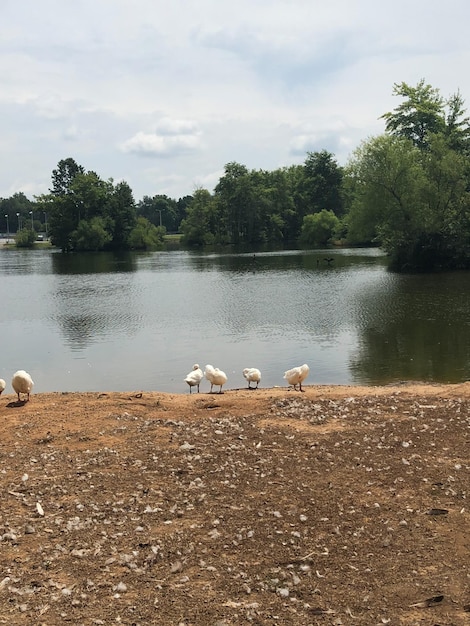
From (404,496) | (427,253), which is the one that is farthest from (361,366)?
(427,253)

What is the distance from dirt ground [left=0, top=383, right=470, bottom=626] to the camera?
254 inches

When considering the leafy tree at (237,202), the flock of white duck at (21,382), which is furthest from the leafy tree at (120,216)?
the flock of white duck at (21,382)

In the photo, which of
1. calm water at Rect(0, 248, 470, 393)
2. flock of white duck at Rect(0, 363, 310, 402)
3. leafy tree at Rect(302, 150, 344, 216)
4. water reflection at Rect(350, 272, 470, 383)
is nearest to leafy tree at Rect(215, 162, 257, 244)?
leafy tree at Rect(302, 150, 344, 216)

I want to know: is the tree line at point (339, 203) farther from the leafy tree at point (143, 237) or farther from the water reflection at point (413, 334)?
the water reflection at point (413, 334)

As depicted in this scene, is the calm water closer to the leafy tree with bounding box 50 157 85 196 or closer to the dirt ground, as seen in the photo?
the dirt ground

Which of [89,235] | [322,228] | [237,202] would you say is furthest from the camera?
[237,202]

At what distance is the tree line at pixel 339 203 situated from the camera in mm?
63938

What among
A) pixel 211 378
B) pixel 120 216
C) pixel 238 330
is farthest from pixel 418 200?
pixel 120 216

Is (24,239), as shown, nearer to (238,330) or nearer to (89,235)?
(89,235)

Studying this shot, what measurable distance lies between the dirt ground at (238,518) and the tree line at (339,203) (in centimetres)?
5515

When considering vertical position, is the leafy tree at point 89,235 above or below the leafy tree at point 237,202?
below

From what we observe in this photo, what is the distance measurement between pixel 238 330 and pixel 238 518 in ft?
76.9

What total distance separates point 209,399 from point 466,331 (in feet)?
61.7

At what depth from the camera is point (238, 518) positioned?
27.2 ft
